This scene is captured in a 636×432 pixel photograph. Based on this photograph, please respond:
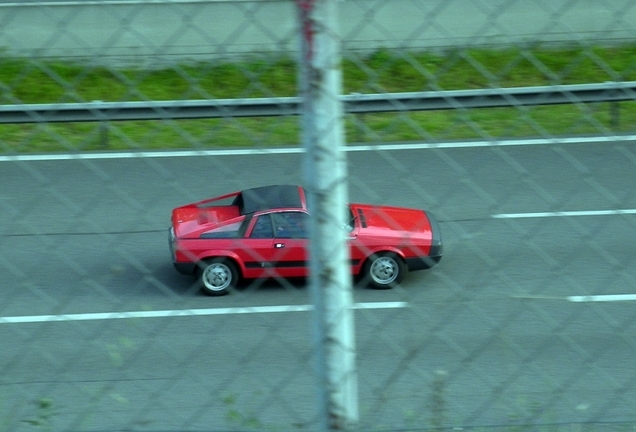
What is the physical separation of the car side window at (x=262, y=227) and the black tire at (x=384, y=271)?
2.66 ft

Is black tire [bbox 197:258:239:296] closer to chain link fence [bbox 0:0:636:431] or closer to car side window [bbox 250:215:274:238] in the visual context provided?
chain link fence [bbox 0:0:636:431]

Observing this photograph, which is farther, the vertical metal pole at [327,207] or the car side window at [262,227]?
the car side window at [262,227]

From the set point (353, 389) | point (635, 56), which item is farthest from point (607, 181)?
point (353, 389)

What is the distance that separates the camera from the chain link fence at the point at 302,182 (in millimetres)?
2191

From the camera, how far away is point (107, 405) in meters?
5.18

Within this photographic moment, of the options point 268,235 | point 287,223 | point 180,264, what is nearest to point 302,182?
point 268,235

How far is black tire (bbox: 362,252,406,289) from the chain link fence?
163mm

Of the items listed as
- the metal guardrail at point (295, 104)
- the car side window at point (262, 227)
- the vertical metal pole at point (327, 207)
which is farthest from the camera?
the car side window at point (262, 227)

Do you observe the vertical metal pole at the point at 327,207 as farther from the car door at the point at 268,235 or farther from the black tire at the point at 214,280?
the black tire at the point at 214,280

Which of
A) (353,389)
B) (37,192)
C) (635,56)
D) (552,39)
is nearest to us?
(353,389)

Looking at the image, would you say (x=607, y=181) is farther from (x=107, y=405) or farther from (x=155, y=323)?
(x=107, y=405)

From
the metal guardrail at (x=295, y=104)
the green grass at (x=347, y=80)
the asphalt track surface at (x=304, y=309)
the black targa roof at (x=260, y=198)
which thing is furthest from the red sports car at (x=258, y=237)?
the metal guardrail at (x=295, y=104)

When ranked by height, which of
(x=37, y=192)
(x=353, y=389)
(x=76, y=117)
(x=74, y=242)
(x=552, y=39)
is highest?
(x=37, y=192)

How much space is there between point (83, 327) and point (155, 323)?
66 centimetres
